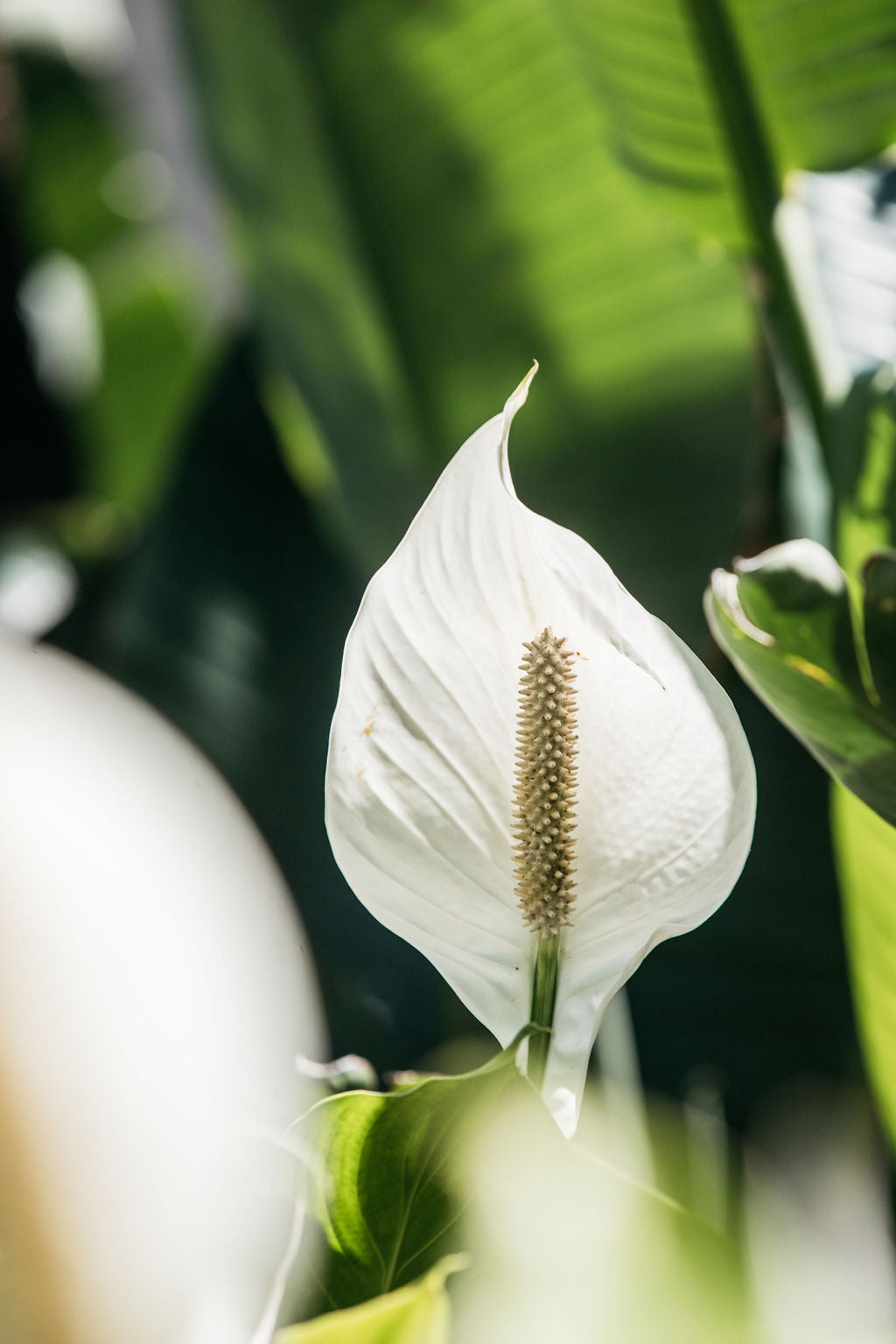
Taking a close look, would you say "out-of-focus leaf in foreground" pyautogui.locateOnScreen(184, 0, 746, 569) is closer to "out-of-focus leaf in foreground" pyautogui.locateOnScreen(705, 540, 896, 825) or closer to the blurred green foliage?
the blurred green foliage

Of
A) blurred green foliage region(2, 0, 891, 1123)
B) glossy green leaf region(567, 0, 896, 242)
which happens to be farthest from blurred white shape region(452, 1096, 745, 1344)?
glossy green leaf region(567, 0, 896, 242)

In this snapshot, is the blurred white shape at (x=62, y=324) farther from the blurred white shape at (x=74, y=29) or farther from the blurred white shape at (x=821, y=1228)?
the blurred white shape at (x=821, y=1228)

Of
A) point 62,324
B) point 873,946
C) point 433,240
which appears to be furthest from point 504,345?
point 62,324

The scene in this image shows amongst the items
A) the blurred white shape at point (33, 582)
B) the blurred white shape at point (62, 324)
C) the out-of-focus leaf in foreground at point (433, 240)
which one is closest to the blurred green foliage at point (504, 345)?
the out-of-focus leaf in foreground at point (433, 240)

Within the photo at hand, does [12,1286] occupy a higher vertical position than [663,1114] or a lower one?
higher

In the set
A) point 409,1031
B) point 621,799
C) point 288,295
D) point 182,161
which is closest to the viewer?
point 621,799

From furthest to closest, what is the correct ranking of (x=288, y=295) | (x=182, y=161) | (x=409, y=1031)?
1. (x=182, y=161)
2. (x=288, y=295)
3. (x=409, y=1031)

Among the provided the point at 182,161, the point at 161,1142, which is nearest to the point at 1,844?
the point at 161,1142

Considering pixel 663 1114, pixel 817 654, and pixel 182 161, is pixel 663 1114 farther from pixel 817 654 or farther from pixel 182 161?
A: pixel 182 161
